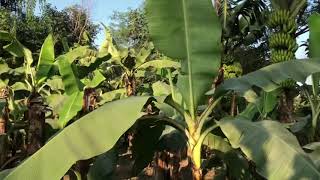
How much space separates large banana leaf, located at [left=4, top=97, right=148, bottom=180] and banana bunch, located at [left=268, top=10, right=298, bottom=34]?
4.87 metres

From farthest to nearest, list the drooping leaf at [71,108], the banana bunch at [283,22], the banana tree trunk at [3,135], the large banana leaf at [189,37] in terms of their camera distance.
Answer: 1. the banana bunch at [283,22]
2. the banana tree trunk at [3,135]
3. the drooping leaf at [71,108]
4. the large banana leaf at [189,37]

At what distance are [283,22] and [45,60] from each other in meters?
4.22

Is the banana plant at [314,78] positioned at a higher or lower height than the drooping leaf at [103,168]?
higher

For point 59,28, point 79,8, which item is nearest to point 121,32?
point 79,8

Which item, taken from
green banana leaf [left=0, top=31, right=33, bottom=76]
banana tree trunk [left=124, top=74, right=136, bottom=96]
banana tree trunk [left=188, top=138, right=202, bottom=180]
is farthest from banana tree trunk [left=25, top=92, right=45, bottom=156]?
banana tree trunk [left=124, top=74, right=136, bottom=96]

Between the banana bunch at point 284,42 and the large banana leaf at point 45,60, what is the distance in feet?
12.5

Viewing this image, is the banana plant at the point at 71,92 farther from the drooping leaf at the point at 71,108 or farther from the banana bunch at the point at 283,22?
the banana bunch at the point at 283,22

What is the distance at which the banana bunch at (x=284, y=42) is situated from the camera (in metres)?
7.45

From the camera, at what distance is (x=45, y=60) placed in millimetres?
5793

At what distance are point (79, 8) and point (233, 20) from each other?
792 inches

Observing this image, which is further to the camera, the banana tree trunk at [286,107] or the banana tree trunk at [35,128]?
the banana tree trunk at [286,107]

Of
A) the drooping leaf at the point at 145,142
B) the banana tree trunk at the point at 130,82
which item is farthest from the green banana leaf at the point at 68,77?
the banana tree trunk at the point at 130,82

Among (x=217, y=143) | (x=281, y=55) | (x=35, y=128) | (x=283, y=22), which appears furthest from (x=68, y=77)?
(x=283, y=22)

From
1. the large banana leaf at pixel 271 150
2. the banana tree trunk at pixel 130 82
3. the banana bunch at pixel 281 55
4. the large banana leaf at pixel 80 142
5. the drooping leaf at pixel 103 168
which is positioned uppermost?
the banana bunch at pixel 281 55
